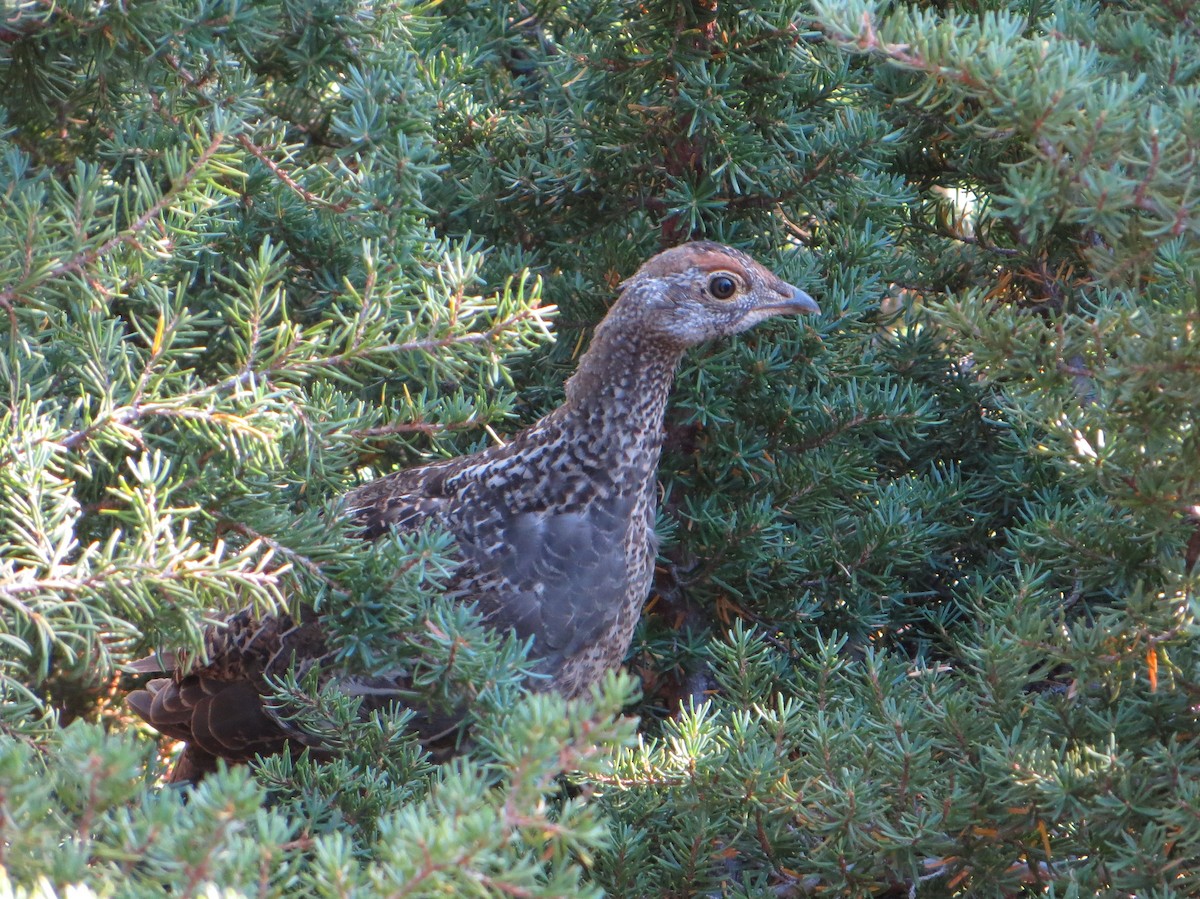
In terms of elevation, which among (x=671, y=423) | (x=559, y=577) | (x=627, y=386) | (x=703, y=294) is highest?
(x=703, y=294)

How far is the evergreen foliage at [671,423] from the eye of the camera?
1.58 meters

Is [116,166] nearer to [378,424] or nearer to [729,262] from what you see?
[378,424]

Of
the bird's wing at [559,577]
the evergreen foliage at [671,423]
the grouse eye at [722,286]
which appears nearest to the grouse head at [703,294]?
the grouse eye at [722,286]

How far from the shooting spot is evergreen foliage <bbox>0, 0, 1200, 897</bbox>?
1.58 meters

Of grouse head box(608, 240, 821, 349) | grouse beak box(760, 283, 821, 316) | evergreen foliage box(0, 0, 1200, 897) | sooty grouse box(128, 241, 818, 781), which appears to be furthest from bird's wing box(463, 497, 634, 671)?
grouse beak box(760, 283, 821, 316)

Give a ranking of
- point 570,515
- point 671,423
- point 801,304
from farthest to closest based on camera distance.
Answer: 1. point 671,423
2. point 570,515
3. point 801,304

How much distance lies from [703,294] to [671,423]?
0.47 metres

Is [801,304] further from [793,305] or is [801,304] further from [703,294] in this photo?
[703,294]

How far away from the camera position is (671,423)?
3.41 m

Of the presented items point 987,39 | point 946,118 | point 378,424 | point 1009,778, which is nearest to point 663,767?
point 1009,778

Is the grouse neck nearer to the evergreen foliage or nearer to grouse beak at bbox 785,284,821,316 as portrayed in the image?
the evergreen foliage

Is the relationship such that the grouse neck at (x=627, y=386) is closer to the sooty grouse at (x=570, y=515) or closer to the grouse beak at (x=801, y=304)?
the sooty grouse at (x=570, y=515)

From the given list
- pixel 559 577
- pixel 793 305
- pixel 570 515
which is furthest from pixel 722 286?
pixel 559 577

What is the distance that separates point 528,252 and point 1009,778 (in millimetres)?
1933
